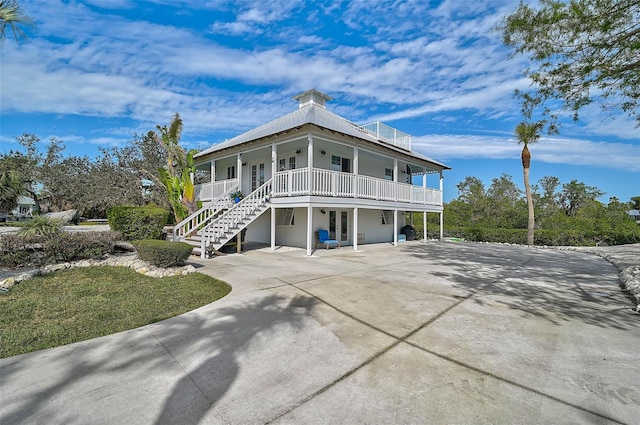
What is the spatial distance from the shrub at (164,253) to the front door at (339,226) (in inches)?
343

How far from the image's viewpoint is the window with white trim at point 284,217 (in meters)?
15.6

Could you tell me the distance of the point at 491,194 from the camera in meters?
30.9

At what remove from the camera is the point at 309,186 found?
12.1 metres

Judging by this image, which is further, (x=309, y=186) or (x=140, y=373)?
(x=309, y=186)

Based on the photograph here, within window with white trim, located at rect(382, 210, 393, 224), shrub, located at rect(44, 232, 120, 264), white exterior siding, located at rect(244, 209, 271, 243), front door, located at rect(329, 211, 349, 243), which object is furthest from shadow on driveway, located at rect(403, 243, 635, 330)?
shrub, located at rect(44, 232, 120, 264)

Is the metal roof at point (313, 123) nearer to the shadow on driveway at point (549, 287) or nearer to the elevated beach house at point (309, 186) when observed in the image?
the elevated beach house at point (309, 186)

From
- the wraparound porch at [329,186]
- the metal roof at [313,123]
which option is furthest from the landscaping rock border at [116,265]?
the metal roof at [313,123]

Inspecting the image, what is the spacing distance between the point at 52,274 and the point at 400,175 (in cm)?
1865

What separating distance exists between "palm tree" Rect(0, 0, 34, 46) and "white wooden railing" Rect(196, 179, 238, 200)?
8.80 m

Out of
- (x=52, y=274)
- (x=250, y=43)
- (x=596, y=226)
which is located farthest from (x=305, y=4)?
(x=596, y=226)

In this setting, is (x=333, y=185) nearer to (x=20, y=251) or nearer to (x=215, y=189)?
(x=215, y=189)

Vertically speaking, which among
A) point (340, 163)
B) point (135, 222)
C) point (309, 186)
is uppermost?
point (340, 163)

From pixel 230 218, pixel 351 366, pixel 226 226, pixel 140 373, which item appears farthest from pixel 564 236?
pixel 140 373

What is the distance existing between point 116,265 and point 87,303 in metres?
4.20
